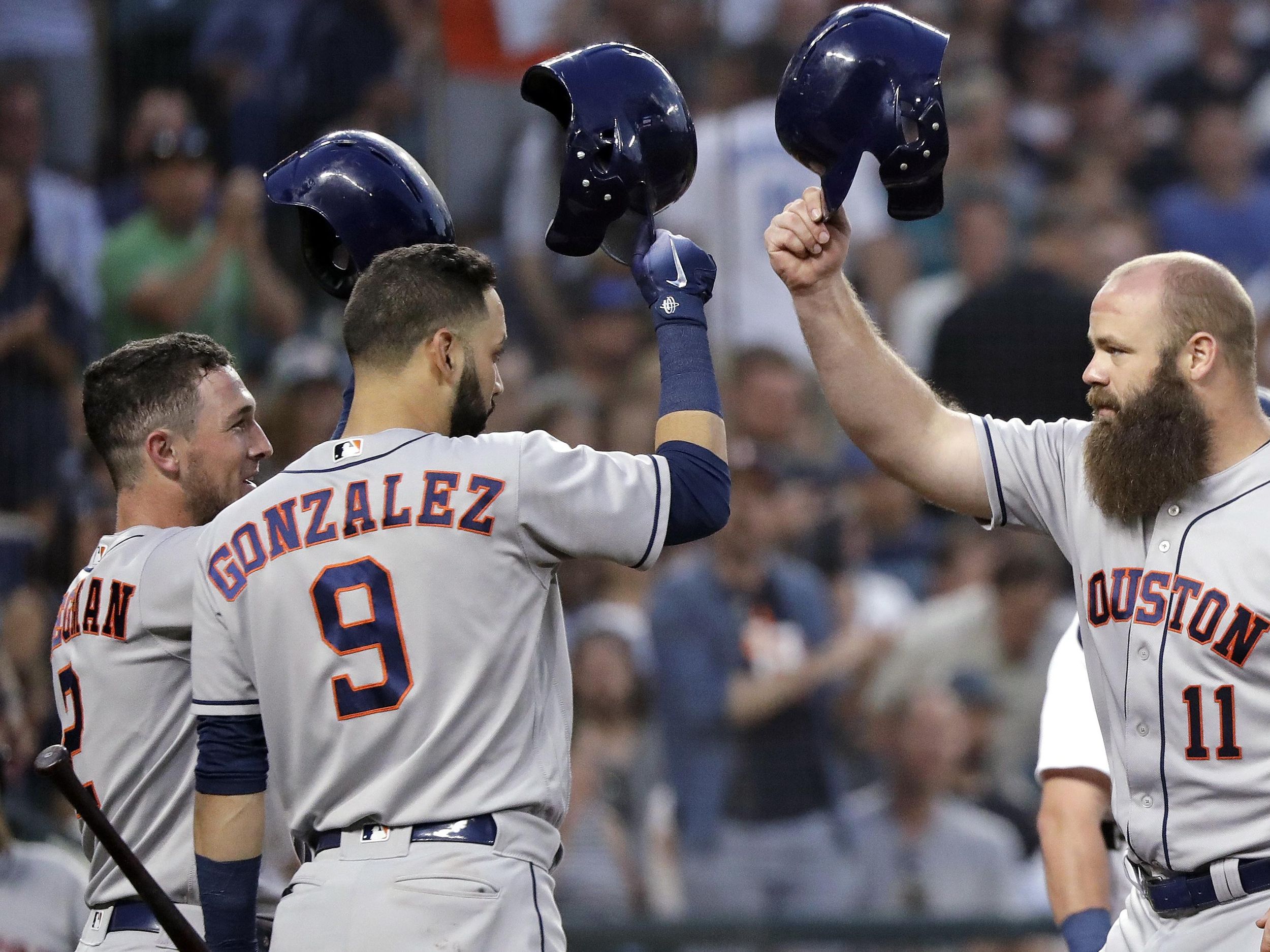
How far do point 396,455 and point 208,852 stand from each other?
2.20 ft

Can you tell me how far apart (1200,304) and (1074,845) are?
42.7 inches

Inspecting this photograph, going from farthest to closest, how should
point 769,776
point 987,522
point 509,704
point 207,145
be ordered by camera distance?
point 207,145 < point 769,776 < point 987,522 < point 509,704

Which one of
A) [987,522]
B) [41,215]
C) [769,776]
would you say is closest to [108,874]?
[987,522]

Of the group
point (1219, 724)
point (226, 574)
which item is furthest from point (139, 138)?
point (1219, 724)

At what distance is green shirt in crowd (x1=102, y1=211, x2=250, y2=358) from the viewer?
6574 mm

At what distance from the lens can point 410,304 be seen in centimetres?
247

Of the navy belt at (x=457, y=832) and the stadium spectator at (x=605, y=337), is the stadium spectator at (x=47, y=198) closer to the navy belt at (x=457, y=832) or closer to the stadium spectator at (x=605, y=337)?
the stadium spectator at (x=605, y=337)

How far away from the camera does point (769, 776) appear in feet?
20.7

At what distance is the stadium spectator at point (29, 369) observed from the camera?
6355 mm

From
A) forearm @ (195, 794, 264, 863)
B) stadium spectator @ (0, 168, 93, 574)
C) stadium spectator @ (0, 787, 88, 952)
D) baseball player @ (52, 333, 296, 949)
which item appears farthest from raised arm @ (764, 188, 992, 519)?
stadium spectator @ (0, 168, 93, 574)

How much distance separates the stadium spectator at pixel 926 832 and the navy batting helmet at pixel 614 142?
3905 millimetres

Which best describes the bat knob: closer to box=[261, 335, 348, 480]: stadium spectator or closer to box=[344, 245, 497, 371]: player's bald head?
box=[344, 245, 497, 371]: player's bald head

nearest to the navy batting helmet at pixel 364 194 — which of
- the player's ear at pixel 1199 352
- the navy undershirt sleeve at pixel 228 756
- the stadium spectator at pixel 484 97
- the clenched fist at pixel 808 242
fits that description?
the clenched fist at pixel 808 242

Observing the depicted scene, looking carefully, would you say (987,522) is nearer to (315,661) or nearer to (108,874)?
(315,661)
